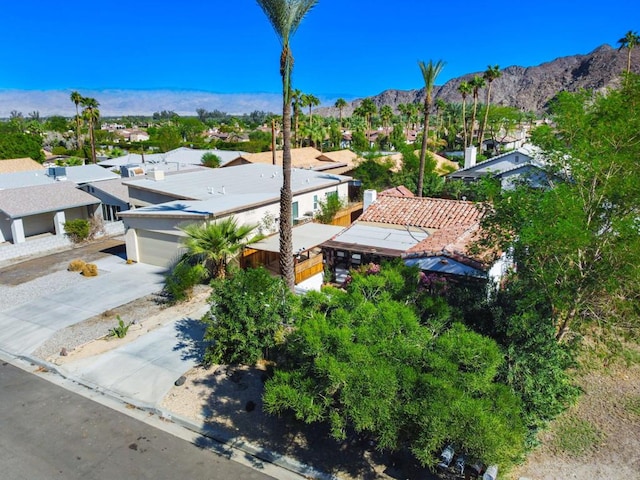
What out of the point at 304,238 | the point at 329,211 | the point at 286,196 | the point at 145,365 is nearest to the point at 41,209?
the point at 304,238

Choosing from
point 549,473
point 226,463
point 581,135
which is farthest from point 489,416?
point 581,135

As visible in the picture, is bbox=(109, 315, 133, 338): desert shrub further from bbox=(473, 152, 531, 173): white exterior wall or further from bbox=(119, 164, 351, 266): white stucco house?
bbox=(473, 152, 531, 173): white exterior wall

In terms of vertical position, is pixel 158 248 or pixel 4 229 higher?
pixel 158 248

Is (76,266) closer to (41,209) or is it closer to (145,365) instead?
(41,209)

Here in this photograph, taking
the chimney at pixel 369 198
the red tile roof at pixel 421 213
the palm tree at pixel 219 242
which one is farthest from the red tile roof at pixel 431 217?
the palm tree at pixel 219 242

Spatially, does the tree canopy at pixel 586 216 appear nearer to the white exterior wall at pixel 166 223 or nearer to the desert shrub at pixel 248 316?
the desert shrub at pixel 248 316
